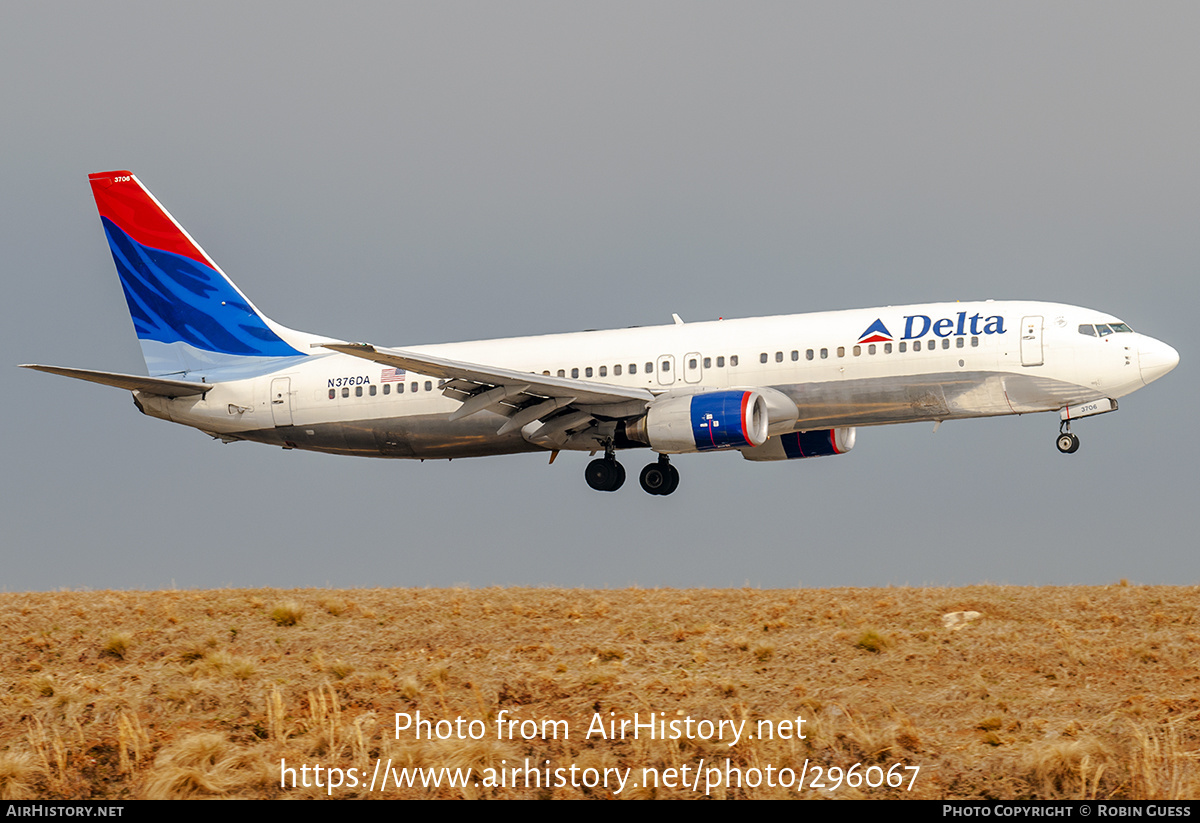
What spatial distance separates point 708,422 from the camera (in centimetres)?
2973

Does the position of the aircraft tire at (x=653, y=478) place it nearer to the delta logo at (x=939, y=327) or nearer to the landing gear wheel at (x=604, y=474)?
the landing gear wheel at (x=604, y=474)

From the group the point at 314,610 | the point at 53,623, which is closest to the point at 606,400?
the point at 314,610

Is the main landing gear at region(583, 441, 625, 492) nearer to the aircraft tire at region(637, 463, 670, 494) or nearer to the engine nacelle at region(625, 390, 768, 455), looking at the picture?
the aircraft tire at region(637, 463, 670, 494)

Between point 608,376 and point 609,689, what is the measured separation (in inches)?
586

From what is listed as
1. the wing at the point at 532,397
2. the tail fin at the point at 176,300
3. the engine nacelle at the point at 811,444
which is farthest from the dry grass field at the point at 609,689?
the tail fin at the point at 176,300

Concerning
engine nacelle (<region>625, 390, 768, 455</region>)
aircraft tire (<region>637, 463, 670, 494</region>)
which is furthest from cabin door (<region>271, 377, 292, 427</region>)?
engine nacelle (<region>625, 390, 768, 455</region>)

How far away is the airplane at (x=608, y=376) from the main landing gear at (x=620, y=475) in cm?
5

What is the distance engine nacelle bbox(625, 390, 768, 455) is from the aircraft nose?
28.9 ft

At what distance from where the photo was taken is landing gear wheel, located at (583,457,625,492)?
1332 inches

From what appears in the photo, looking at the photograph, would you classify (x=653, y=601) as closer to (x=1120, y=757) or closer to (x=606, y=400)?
(x=606, y=400)

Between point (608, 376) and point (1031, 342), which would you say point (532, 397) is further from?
point (1031, 342)

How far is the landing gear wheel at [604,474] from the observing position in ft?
111

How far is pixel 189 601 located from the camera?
2745cm
